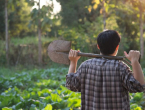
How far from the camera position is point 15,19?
20984 mm

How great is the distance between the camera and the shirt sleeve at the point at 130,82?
168 cm

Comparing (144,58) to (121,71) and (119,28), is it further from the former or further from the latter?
(121,71)

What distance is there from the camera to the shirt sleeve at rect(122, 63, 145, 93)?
168cm

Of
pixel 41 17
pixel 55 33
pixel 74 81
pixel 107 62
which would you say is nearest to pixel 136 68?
pixel 107 62

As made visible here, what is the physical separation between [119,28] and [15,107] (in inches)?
540

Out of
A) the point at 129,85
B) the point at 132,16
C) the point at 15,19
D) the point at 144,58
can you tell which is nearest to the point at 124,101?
the point at 129,85

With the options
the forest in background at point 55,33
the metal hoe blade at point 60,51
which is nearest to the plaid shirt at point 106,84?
the metal hoe blade at point 60,51

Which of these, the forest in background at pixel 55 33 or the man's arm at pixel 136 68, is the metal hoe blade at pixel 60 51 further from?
the forest in background at pixel 55 33

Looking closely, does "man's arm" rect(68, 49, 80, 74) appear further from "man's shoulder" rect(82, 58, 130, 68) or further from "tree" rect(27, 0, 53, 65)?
"tree" rect(27, 0, 53, 65)

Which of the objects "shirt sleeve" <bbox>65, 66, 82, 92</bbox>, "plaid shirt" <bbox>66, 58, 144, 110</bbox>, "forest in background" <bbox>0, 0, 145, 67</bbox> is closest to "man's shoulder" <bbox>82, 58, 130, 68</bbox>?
"plaid shirt" <bbox>66, 58, 144, 110</bbox>

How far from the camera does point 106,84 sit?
1.77 m

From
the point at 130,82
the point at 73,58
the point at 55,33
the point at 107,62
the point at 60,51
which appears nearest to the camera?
the point at 130,82

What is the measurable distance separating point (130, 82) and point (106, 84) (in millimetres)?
181

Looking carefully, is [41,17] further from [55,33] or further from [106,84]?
[106,84]
